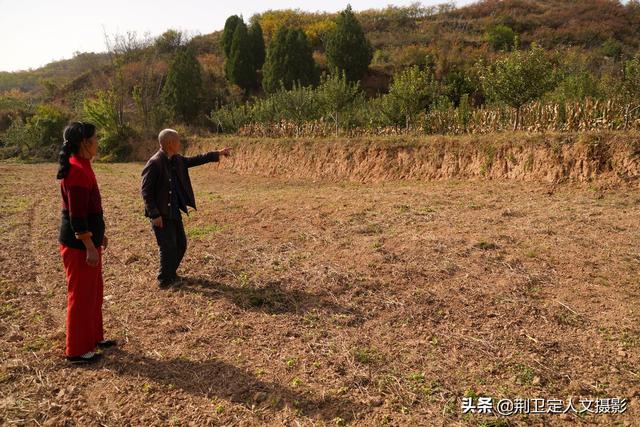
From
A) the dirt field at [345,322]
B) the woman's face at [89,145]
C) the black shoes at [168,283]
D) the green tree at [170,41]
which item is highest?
the green tree at [170,41]

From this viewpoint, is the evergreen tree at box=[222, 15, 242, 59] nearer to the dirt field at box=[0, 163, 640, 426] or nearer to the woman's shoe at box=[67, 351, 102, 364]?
the dirt field at box=[0, 163, 640, 426]

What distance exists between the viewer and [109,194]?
12742 mm

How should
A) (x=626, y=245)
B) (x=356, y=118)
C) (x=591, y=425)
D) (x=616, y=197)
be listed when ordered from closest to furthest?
(x=591, y=425), (x=626, y=245), (x=616, y=197), (x=356, y=118)

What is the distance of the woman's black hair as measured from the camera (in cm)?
363

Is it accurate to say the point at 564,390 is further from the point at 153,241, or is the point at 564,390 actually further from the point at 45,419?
the point at 153,241

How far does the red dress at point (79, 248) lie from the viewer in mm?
3652

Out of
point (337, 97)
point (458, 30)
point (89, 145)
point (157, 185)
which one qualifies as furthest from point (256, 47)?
point (89, 145)

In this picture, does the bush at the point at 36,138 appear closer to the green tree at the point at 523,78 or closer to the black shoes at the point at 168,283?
the green tree at the point at 523,78

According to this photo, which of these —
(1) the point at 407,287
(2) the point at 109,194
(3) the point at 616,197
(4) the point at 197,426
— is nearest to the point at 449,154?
(3) the point at 616,197

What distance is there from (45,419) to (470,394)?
3.11 metres

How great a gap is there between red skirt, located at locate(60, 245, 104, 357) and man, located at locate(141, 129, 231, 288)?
1.25 m

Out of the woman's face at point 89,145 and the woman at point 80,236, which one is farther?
the woman's face at point 89,145

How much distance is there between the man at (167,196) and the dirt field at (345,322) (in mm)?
440

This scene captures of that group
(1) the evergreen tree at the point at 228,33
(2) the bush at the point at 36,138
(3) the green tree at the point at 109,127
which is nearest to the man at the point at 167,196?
(3) the green tree at the point at 109,127
